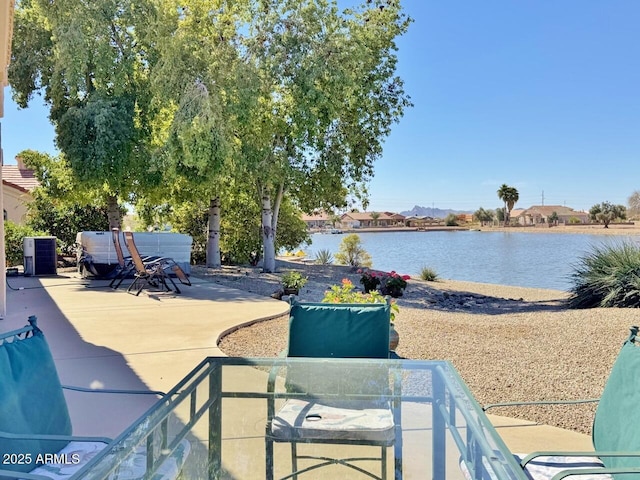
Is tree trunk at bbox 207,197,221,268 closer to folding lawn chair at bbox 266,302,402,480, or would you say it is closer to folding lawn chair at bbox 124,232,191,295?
folding lawn chair at bbox 124,232,191,295

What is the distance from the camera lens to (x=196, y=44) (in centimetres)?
1248

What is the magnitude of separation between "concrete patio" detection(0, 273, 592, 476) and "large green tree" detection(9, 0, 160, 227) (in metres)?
3.09

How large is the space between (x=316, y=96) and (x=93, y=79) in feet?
17.3

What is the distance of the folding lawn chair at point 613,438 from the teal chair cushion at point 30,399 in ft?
5.08

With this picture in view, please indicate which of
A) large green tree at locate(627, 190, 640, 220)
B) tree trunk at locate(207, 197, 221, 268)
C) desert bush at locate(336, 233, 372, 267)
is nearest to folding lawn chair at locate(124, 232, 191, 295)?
tree trunk at locate(207, 197, 221, 268)

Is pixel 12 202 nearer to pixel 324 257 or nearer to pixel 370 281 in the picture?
pixel 324 257

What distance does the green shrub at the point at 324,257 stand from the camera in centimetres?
2067

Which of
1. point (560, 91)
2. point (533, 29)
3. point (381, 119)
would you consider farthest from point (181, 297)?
point (560, 91)

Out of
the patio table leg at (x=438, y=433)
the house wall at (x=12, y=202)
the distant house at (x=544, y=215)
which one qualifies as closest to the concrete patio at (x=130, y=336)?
the patio table leg at (x=438, y=433)

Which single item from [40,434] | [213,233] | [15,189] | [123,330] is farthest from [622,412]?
[15,189]

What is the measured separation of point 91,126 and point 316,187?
5827mm

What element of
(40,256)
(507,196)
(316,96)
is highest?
(507,196)

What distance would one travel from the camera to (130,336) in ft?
19.5

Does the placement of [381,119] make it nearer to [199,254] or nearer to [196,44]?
[196,44]
